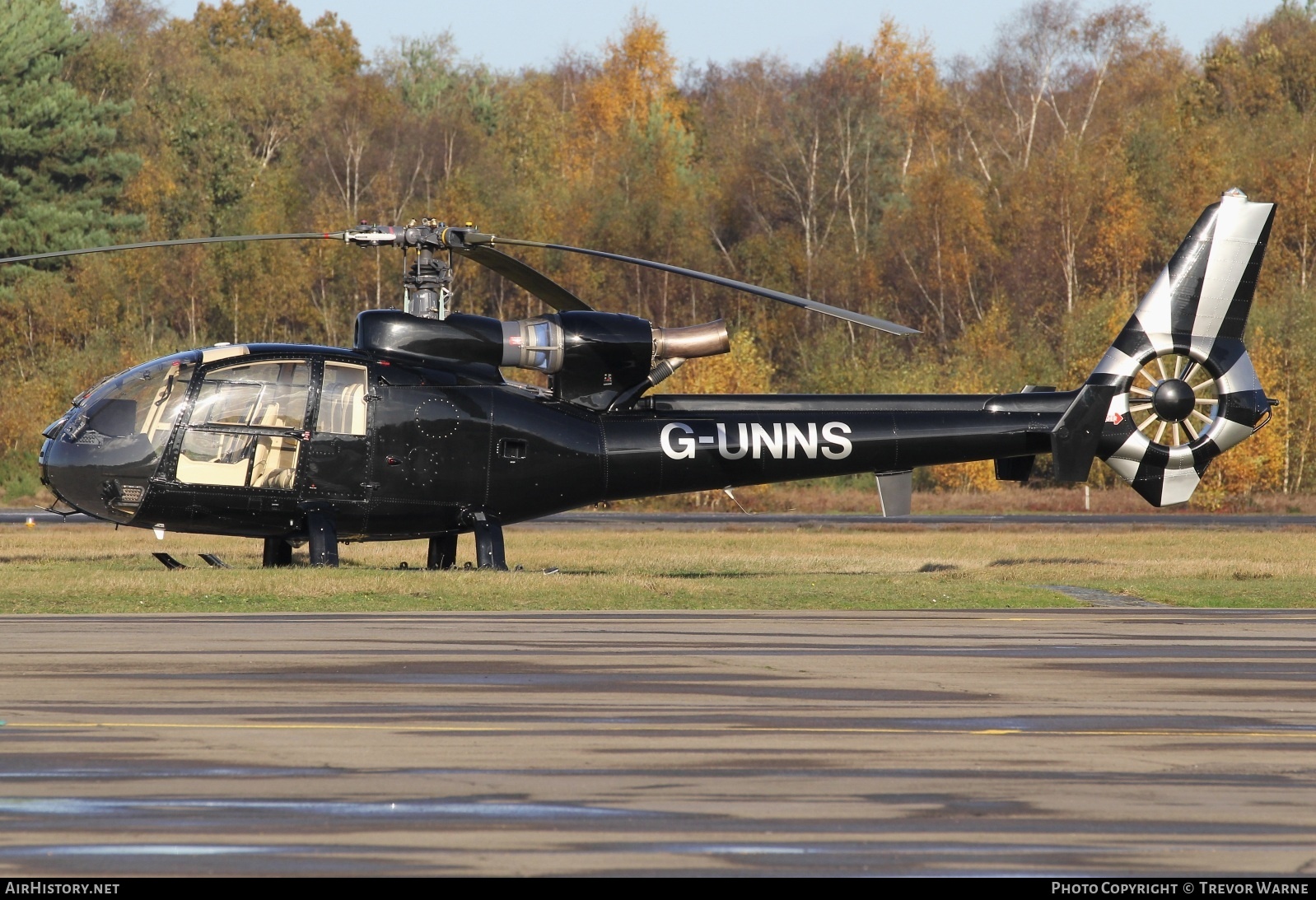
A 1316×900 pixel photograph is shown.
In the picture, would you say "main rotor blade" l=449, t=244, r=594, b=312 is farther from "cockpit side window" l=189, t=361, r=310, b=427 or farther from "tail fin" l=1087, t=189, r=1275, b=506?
"tail fin" l=1087, t=189, r=1275, b=506

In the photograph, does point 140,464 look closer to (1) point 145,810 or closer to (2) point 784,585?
(2) point 784,585

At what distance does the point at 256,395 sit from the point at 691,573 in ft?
21.8

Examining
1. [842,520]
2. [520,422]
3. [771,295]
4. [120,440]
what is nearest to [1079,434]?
[771,295]

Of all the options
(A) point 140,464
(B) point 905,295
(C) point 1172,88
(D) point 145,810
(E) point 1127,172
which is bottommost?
(D) point 145,810

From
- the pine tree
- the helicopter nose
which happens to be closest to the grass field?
the helicopter nose

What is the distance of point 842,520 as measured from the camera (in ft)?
121

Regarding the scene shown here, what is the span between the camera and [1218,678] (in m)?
11.7

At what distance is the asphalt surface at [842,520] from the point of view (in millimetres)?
34406

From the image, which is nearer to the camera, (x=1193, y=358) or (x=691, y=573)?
(x=1193, y=358)

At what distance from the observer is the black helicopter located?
17953 mm

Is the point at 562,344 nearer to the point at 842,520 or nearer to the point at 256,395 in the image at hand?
the point at 256,395

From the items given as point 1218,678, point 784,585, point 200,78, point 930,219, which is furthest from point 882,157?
point 1218,678

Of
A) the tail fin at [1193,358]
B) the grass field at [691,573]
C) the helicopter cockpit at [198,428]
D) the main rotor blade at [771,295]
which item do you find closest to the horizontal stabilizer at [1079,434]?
the tail fin at [1193,358]

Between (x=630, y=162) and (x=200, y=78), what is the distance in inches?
1120
